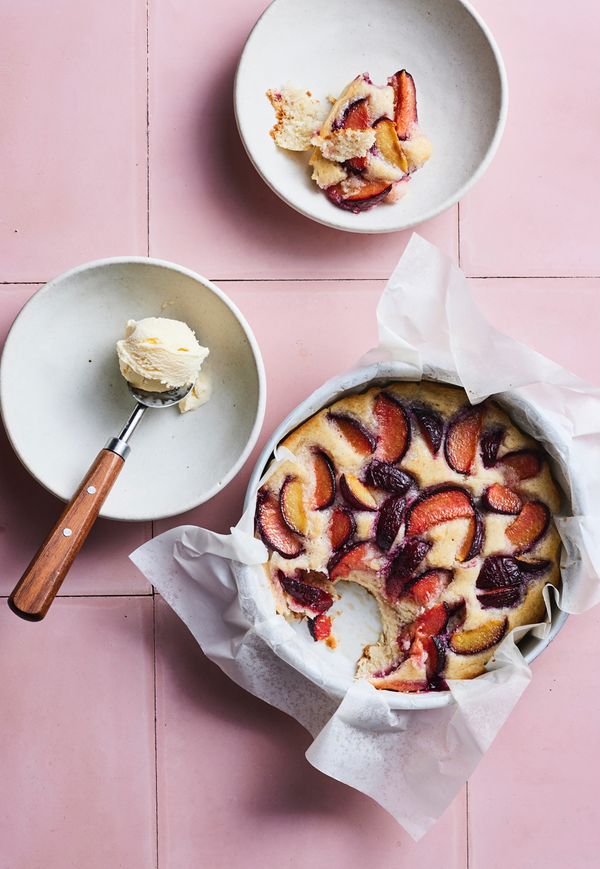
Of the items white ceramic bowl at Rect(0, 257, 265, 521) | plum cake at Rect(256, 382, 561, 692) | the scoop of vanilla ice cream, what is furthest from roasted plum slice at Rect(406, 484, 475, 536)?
the scoop of vanilla ice cream

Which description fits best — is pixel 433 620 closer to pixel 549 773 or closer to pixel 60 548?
pixel 549 773

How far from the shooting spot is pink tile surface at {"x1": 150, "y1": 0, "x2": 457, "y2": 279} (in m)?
1.50

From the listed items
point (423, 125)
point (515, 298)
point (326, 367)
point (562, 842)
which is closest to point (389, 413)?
point (326, 367)

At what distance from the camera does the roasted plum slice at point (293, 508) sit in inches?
51.7

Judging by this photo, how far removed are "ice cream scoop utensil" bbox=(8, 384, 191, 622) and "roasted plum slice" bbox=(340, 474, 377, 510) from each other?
31 cm

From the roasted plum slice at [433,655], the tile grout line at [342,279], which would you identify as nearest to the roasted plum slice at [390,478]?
the roasted plum slice at [433,655]

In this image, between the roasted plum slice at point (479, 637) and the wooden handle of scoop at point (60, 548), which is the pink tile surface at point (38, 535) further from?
the roasted plum slice at point (479, 637)

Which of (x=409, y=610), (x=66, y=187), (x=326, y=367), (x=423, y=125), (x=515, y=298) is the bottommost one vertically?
(x=409, y=610)

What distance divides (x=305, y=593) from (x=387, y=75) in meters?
0.81

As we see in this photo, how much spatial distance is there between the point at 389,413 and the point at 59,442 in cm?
48

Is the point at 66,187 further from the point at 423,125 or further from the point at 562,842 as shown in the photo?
the point at 562,842

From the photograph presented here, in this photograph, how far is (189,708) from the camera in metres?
1.48

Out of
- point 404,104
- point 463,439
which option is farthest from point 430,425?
point 404,104

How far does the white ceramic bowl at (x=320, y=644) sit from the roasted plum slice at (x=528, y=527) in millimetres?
58
